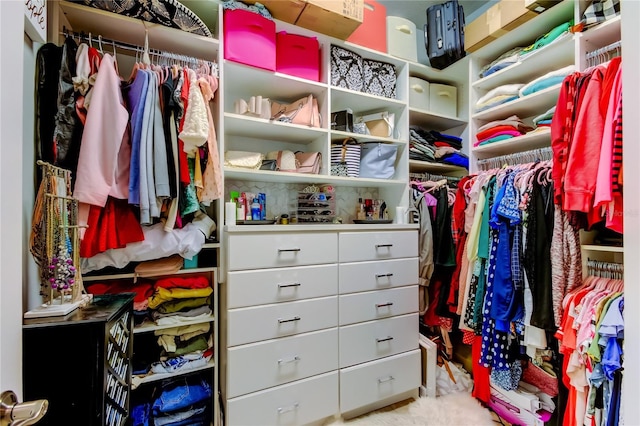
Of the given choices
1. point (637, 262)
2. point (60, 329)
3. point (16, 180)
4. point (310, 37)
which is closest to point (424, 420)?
point (637, 262)

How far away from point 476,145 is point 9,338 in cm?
240

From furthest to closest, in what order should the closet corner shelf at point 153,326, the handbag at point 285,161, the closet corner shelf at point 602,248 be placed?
1. the handbag at point 285,161
2. the closet corner shelf at point 153,326
3. the closet corner shelf at point 602,248

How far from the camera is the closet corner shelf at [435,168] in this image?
2141mm

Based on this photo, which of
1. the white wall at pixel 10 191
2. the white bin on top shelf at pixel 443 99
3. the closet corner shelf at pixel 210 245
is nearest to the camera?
the white wall at pixel 10 191

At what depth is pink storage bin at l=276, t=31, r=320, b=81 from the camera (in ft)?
5.66

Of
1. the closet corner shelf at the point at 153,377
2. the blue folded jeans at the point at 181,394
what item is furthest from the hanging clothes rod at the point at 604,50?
the blue folded jeans at the point at 181,394

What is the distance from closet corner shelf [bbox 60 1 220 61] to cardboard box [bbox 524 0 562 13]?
5.74ft

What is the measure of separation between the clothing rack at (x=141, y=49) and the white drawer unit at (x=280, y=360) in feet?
4.69

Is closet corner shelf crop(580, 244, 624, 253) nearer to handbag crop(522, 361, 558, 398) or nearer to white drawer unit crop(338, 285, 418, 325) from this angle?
handbag crop(522, 361, 558, 398)

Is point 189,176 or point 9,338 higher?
point 189,176

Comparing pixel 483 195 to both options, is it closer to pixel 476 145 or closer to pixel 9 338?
pixel 476 145

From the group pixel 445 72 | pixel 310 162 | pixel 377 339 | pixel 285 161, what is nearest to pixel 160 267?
Answer: pixel 285 161

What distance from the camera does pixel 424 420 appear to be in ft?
5.46

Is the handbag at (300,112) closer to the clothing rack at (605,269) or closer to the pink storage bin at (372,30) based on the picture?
the pink storage bin at (372,30)
